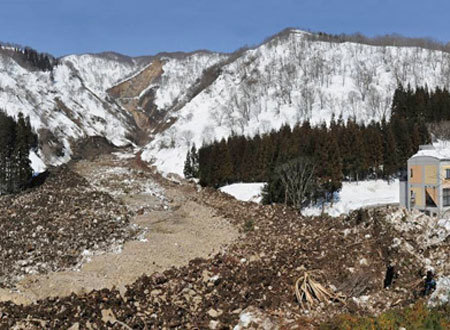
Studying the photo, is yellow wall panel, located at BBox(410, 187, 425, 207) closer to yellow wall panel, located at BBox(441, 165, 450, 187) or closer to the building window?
the building window

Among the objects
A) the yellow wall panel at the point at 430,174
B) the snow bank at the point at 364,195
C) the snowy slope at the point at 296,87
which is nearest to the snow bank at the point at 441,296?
the yellow wall panel at the point at 430,174

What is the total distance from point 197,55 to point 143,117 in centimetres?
5826

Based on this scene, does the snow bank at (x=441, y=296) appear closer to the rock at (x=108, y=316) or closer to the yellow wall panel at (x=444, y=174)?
the rock at (x=108, y=316)

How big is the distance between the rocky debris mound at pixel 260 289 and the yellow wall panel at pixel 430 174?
32.4 ft

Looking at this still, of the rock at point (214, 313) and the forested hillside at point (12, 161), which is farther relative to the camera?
the forested hillside at point (12, 161)

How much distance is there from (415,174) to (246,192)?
16.4m

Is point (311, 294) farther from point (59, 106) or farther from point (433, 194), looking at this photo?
point (59, 106)

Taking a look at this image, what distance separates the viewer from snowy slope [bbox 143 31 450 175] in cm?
8356

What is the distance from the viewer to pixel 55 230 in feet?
64.6

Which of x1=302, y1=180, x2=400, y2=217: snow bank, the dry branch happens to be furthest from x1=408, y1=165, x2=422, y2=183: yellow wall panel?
the dry branch

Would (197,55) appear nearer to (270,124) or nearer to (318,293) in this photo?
(270,124)

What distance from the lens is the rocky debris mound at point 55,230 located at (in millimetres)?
15555

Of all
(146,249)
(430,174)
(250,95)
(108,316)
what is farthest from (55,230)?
(250,95)

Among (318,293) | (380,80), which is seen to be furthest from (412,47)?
(318,293)
